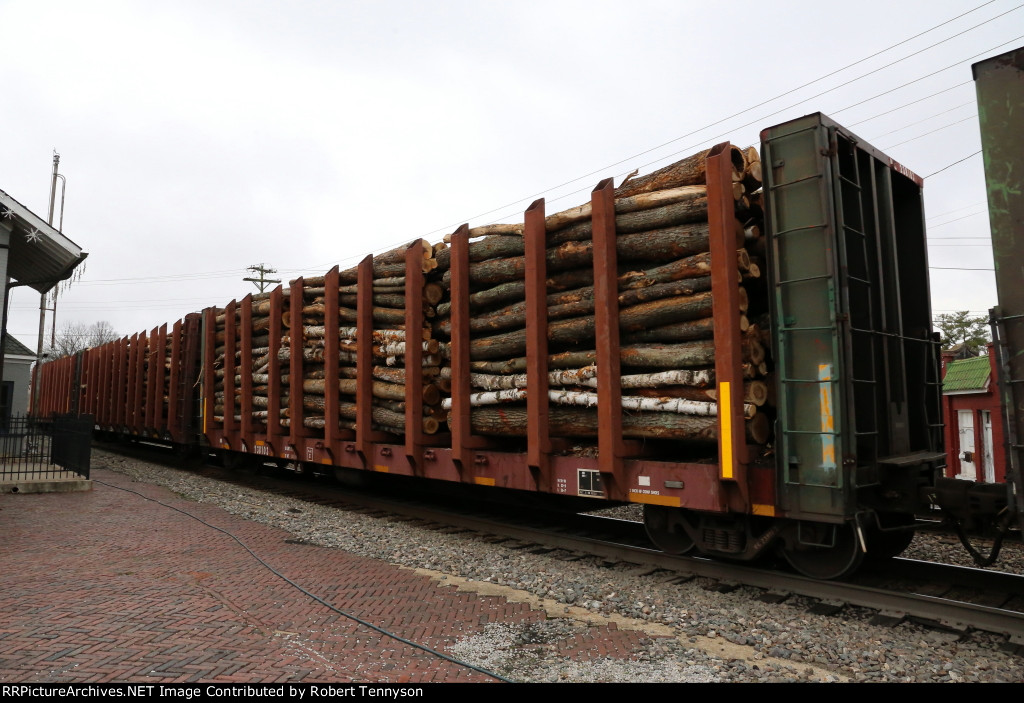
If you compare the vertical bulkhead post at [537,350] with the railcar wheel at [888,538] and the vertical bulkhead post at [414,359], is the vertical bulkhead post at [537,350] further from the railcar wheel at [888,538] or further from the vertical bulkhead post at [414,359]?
the railcar wheel at [888,538]

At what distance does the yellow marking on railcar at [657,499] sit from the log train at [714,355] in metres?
0.02

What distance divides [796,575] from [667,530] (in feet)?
4.05

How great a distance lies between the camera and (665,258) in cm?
627

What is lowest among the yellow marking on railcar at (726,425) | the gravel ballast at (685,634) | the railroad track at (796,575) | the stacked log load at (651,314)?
the gravel ballast at (685,634)

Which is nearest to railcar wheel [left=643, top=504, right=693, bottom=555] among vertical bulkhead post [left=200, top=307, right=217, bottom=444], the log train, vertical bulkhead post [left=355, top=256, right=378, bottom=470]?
the log train

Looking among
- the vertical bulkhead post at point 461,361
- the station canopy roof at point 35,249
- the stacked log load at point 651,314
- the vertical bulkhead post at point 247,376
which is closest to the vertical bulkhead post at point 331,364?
the vertical bulkhead post at point 461,361

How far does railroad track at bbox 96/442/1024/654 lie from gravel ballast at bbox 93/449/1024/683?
4.4 inches

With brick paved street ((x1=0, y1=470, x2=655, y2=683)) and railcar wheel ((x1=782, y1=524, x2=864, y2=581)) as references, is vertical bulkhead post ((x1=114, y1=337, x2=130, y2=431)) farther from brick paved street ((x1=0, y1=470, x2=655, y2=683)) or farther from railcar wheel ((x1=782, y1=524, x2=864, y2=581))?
railcar wheel ((x1=782, y1=524, x2=864, y2=581))

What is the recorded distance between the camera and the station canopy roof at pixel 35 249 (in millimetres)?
12695

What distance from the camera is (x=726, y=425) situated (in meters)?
5.41
